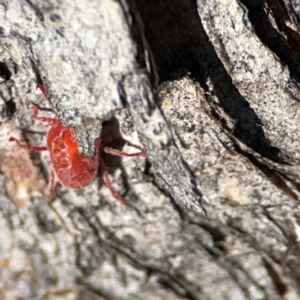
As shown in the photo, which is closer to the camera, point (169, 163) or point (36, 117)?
point (169, 163)

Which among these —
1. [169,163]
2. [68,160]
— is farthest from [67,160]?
[169,163]

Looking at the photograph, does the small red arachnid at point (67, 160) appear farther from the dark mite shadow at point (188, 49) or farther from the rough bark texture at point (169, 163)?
the dark mite shadow at point (188, 49)

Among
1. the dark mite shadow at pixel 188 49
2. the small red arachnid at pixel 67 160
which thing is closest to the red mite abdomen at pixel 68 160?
the small red arachnid at pixel 67 160

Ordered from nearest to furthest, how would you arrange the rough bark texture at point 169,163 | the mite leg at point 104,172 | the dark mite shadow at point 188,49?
the rough bark texture at point 169,163 → the dark mite shadow at point 188,49 → the mite leg at point 104,172

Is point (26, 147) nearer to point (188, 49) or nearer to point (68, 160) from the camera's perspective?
point (68, 160)

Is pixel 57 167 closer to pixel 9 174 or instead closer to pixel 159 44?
pixel 9 174

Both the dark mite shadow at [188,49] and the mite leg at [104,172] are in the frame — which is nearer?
the dark mite shadow at [188,49]

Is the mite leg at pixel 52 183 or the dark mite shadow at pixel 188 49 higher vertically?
the dark mite shadow at pixel 188 49
